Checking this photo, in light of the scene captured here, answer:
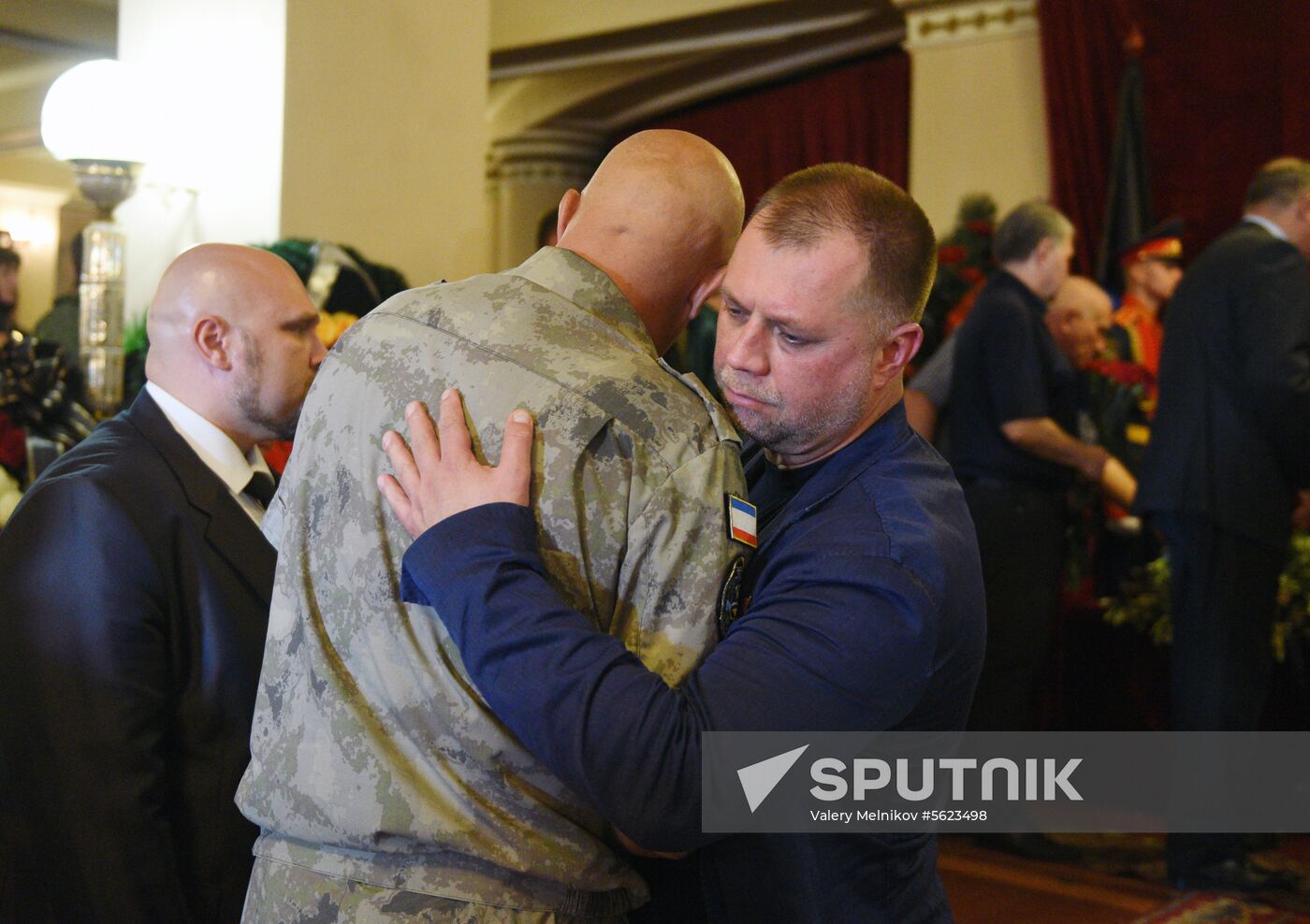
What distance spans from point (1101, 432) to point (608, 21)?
408 centimetres

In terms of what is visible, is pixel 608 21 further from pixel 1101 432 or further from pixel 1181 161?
pixel 1101 432

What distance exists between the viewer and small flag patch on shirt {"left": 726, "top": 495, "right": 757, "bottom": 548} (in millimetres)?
1215

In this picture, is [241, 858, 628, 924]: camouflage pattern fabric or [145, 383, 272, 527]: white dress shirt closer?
[241, 858, 628, 924]: camouflage pattern fabric

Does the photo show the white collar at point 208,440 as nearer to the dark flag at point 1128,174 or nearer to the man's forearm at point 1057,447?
the man's forearm at point 1057,447

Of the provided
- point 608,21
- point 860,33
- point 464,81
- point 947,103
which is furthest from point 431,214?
point 860,33

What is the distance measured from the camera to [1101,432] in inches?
166

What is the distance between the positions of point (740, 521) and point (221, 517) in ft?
2.77

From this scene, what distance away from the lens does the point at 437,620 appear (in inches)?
47.7

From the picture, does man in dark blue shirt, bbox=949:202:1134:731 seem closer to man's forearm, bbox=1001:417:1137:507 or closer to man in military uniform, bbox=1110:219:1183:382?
man's forearm, bbox=1001:417:1137:507

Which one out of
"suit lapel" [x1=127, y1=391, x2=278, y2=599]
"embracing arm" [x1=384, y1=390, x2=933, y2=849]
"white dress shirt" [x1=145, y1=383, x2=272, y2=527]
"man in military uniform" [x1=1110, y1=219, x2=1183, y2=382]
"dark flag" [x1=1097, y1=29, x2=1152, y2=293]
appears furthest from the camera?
"dark flag" [x1=1097, y1=29, x2=1152, y2=293]

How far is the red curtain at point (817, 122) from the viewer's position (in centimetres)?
740

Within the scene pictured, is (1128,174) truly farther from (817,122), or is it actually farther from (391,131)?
(391,131)

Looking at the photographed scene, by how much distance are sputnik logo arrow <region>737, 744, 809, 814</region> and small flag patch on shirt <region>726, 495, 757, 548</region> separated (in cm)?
19

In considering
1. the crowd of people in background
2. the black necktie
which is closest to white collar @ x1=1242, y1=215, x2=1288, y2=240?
the crowd of people in background
